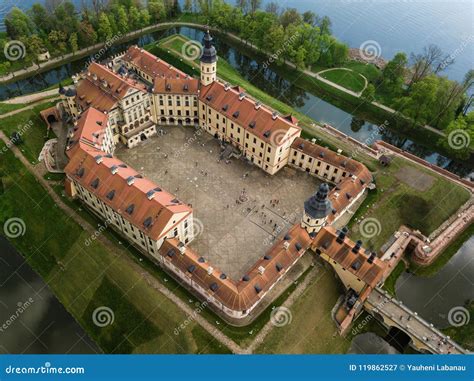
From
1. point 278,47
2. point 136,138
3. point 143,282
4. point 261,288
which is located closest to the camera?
point 261,288

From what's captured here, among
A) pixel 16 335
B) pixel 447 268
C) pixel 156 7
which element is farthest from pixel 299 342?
pixel 156 7

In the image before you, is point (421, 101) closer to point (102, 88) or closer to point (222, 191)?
point (222, 191)

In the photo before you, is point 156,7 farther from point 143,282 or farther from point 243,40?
point 143,282

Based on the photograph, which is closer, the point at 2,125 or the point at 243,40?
the point at 2,125

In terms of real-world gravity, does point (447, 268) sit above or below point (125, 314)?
above

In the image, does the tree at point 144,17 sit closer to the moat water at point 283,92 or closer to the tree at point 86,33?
the moat water at point 283,92

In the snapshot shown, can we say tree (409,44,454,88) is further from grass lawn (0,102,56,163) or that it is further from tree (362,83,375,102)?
grass lawn (0,102,56,163)

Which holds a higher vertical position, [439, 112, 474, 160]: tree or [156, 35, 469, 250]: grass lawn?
[439, 112, 474, 160]: tree

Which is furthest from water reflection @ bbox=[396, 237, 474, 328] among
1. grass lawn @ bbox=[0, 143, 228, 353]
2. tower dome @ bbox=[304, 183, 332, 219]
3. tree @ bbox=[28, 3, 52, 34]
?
tree @ bbox=[28, 3, 52, 34]

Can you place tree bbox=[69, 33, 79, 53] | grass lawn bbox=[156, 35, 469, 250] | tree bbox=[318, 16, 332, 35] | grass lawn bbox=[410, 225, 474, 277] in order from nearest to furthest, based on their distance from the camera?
grass lawn bbox=[410, 225, 474, 277], grass lawn bbox=[156, 35, 469, 250], tree bbox=[69, 33, 79, 53], tree bbox=[318, 16, 332, 35]
